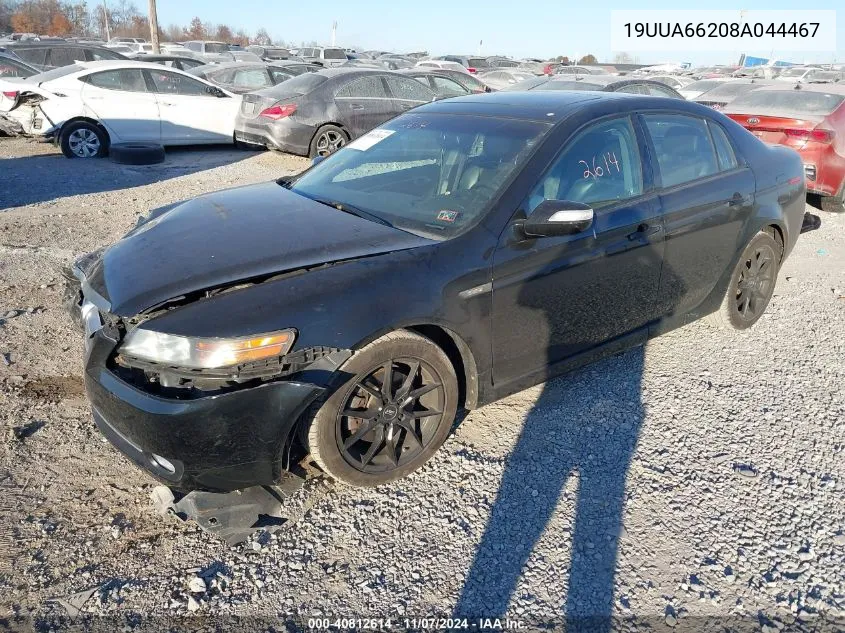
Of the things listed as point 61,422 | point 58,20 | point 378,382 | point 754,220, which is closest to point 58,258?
point 61,422

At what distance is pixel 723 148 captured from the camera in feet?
14.7

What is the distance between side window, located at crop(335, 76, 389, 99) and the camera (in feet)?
36.8

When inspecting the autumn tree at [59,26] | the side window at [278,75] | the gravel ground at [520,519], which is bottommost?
the gravel ground at [520,519]

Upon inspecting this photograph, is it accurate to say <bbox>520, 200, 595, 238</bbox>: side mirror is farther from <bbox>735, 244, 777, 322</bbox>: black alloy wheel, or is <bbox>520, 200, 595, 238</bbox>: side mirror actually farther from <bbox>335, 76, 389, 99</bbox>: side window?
<bbox>335, 76, 389, 99</bbox>: side window

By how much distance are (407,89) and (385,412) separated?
992 centimetres

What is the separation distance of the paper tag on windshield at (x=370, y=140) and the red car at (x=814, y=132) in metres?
6.02

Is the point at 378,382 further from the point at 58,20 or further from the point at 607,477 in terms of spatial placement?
the point at 58,20

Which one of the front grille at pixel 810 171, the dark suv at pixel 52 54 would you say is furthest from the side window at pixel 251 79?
the front grille at pixel 810 171

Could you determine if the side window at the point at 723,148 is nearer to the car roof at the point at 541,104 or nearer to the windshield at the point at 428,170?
the car roof at the point at 541,104

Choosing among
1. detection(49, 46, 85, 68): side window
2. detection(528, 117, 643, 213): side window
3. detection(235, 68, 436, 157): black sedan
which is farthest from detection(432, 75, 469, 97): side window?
detection(528, 117, 643, 213): side window

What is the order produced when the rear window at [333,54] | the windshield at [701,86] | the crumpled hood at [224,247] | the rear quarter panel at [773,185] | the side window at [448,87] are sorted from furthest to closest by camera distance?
the rear window at [333,54] < the windshield at [701,86] < the side window at [448,87] < the rear quarter panel at [773,185] < the crumpled hood at [224,247]

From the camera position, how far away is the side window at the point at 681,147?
402 centimetres

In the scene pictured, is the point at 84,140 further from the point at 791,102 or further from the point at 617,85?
the point at 791,102

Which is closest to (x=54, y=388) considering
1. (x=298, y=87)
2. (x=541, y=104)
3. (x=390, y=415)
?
(x=390, y=415)
